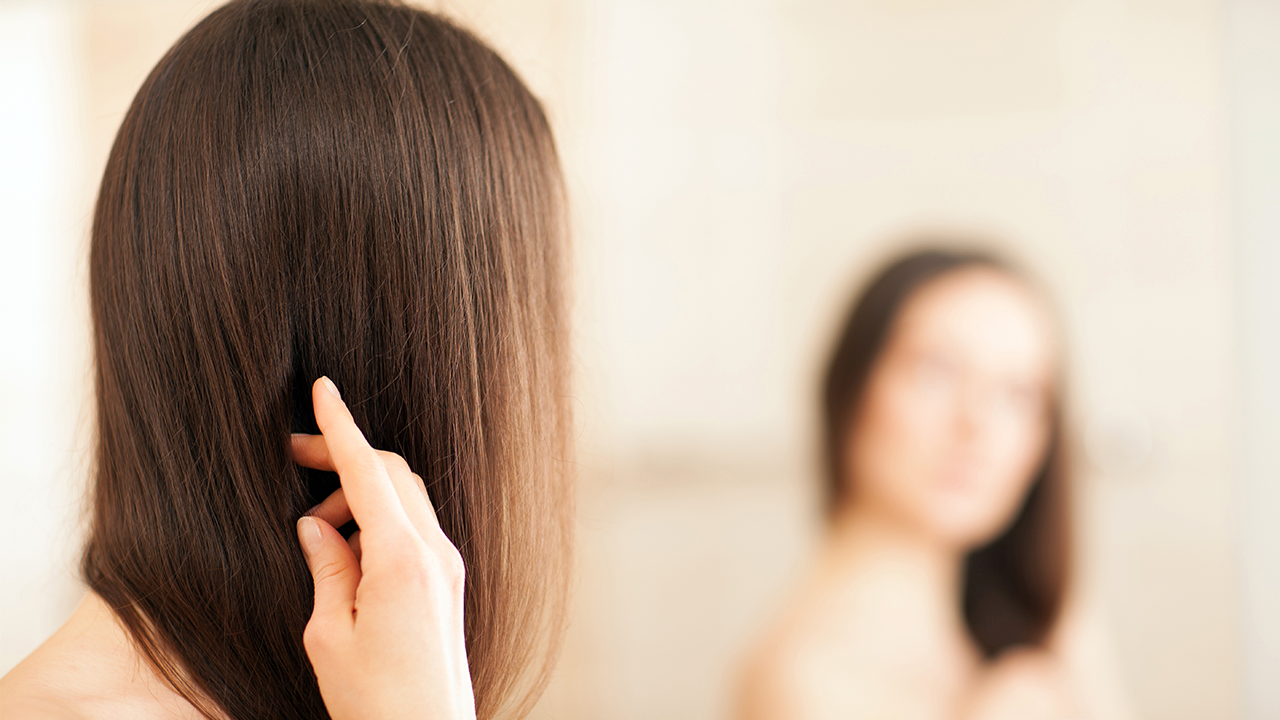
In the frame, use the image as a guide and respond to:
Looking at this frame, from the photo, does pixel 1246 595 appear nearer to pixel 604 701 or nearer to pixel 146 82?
pixel 604 701

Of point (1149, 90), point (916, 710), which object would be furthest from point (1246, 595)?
point (1149, 90)

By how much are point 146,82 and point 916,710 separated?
1203 millimetres

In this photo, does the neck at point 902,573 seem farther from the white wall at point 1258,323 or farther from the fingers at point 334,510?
the fingers at point 334,510

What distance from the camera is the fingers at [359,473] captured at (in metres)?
0.40

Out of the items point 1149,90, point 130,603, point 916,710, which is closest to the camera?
point 130,603

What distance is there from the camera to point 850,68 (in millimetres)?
1484

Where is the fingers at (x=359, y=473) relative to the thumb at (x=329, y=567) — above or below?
above

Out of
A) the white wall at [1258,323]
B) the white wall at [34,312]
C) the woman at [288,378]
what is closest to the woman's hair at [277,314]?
the woman at [288,378]

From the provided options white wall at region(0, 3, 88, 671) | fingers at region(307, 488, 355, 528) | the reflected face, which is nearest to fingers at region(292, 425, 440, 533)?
fingers at region(307, 488, 355, 528)

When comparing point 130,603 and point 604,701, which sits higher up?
point 130,603

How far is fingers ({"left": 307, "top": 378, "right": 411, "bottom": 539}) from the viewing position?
40 cm

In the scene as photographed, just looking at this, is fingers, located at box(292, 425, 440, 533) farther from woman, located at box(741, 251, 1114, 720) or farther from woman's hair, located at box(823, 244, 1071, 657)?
woman's hair, located at box(823, 244, 1071, 657)

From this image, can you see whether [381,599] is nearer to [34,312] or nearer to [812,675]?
[812,675]

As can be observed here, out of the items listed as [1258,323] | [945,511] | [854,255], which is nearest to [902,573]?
[945,511]
